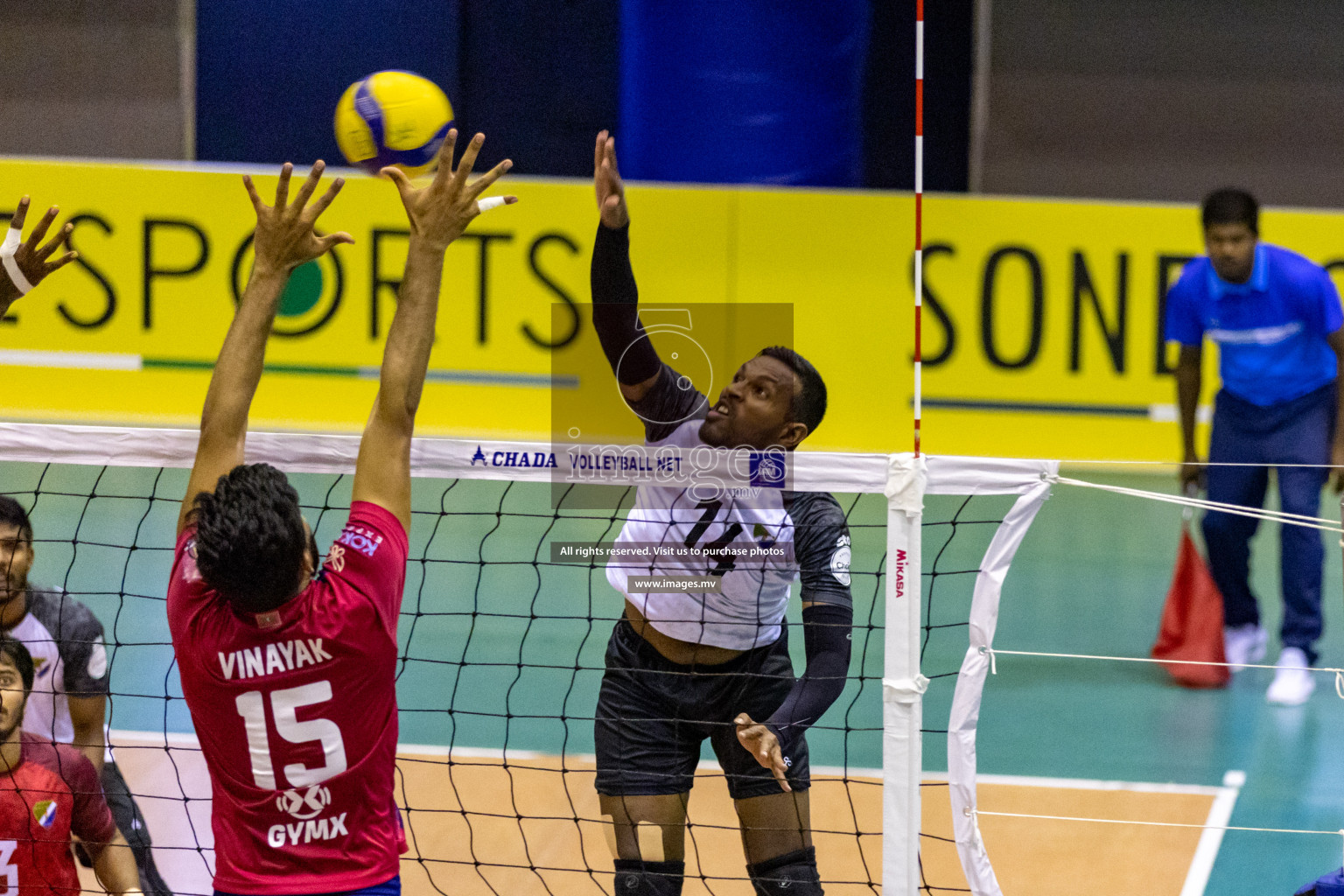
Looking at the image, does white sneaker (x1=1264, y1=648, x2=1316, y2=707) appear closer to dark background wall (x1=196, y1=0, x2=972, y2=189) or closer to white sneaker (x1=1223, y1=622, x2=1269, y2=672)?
white sneaker (x1=1223, y1=622, x2=1269, y2=672)

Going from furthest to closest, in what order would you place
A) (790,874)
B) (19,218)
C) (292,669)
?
(790,874)
(19,218)
(292,669)

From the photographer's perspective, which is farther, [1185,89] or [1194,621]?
[1185,89]

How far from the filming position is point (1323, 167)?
10984mm

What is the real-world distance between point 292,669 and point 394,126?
239 cm

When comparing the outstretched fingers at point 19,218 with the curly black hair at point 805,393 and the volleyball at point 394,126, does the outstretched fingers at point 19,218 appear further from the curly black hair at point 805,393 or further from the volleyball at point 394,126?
the curly black hair at point 805,393

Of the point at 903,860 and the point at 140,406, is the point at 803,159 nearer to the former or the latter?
the point at 140,406

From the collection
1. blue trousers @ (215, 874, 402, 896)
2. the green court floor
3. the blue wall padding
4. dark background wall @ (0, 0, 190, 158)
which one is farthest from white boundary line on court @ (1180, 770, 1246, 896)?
dark background wall @ (0, 0, 190, 158)

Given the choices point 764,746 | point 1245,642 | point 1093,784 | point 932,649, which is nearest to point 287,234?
point 764,746

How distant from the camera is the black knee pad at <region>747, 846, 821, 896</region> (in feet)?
11.5

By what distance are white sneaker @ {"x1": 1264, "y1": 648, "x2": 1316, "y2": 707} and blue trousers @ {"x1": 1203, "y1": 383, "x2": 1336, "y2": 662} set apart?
0.17 feet

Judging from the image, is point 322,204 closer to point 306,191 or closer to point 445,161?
point 306,191

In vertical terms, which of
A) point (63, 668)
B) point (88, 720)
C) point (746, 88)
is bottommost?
point (88, 720)

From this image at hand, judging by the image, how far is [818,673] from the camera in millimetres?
3402

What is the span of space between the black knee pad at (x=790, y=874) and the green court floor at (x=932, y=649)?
1.86ft
